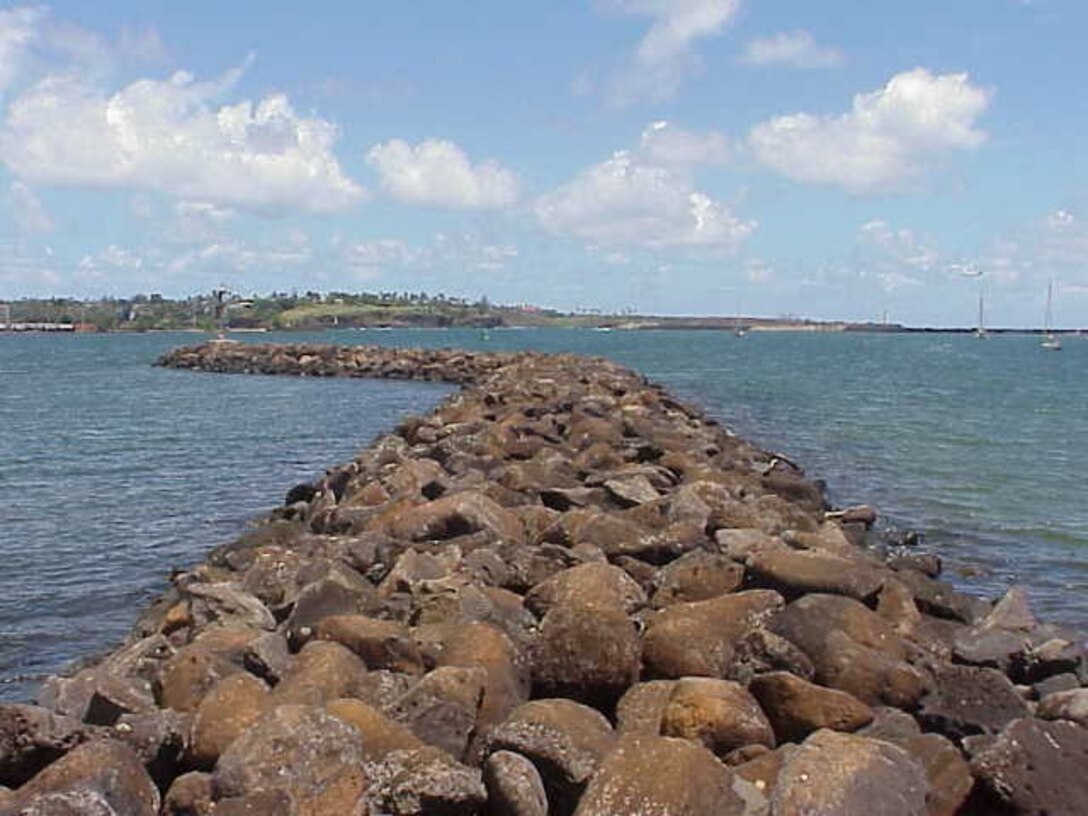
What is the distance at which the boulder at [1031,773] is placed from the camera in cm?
560

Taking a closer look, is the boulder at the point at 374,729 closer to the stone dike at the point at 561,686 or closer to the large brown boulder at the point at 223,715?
the stone dike at the point at 561,686

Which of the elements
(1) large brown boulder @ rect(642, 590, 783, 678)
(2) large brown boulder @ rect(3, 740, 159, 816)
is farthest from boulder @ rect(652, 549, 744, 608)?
(2) large brown boulder @ rect(3, 740, 159, 816)

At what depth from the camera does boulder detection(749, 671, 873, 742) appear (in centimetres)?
636

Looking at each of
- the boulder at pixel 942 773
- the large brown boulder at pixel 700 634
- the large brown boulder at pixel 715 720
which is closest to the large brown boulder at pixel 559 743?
the large brown boulder at pixel 715 720

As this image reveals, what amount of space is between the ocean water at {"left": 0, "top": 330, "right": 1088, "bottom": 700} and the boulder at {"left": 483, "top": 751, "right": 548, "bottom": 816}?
216 inches

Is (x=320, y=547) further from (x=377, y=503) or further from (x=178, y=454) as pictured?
(x=178, y=454)

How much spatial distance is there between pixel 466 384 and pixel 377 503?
39.9 m

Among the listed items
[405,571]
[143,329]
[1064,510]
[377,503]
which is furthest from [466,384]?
[143,329]

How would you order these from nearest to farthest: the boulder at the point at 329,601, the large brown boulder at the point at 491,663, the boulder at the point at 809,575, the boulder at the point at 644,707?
the boulder at the point at 644,707 → the large brown boulder at the point at 491,663 → the boulder at the point at 329,601 → the boulder at the point at 809,575

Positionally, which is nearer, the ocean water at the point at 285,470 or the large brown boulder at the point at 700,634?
the large brown boulder at the point at 700,634

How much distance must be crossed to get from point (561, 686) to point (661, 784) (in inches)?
63.3

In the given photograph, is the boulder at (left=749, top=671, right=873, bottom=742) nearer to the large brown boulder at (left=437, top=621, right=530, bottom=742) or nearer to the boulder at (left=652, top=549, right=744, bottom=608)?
the large brown boulder at (left=437, top=621, right=530, bottom=742)

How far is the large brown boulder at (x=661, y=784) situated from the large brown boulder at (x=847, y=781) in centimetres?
25

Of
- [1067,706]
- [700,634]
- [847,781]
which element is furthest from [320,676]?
[1067,706]
